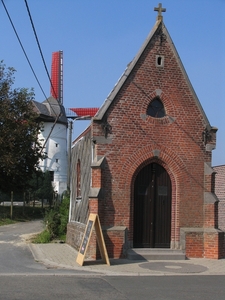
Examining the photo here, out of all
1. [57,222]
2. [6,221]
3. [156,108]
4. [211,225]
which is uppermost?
[156,108]

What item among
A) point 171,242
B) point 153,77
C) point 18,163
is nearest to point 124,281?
point 171,242

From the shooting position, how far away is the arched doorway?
15109 mm

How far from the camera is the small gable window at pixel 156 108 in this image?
15.6m

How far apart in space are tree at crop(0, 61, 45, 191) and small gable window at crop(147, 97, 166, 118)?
248 inches

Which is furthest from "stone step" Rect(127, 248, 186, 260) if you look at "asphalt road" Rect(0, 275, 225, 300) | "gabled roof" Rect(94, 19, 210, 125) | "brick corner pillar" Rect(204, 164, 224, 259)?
"gabled roof" Rect(94, 19, 210, 125)

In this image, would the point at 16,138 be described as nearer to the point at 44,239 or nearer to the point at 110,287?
the point at 44,239

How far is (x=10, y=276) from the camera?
1091cm

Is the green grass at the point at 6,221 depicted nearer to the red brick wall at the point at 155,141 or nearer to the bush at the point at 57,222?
the bush at the point at 57,222

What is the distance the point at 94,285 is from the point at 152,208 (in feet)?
18.4

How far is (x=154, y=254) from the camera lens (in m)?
14.4

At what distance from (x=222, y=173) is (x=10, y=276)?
1185 cm

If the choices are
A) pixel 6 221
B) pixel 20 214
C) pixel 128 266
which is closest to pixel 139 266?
pixel 128 266

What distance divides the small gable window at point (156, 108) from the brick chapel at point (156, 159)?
0.11 ft

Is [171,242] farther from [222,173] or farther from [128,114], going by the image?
[222,173]
